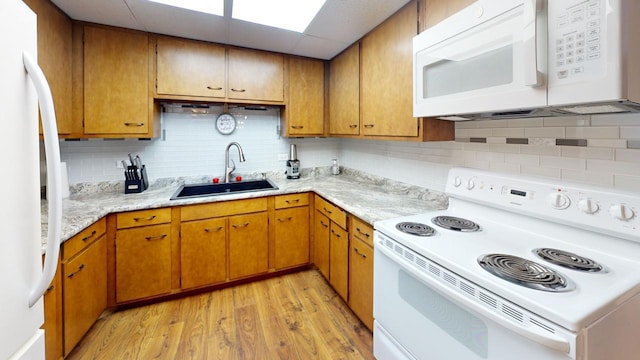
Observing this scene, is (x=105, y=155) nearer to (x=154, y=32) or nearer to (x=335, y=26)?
(x=154, y=32)

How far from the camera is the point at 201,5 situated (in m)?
1.82

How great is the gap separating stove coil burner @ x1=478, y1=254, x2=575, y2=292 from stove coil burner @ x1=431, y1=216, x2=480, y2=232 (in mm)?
304

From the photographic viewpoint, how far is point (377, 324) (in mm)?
1521

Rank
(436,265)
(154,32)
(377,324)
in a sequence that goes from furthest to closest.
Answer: (154,32)
(377,324)
(436,265)

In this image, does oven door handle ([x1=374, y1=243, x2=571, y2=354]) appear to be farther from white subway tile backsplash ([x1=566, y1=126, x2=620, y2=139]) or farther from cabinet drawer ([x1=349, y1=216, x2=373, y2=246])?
white subway tile backsplash ([x1=566, y1=126, x2=620, y2=139])

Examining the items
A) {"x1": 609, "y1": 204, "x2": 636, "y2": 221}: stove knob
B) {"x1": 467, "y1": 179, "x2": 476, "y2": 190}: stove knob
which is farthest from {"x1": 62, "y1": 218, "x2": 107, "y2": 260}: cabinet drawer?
{"x1": 609, "y1": 204, "x2": 636, "y2": 221}: stove knob

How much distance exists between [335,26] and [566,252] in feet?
6.61

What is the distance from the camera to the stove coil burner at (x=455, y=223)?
136cm

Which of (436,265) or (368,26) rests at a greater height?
(368,26)

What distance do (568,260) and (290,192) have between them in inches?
77.6

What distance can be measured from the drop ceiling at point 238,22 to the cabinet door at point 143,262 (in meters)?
1.57

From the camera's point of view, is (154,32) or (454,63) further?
(154,32)

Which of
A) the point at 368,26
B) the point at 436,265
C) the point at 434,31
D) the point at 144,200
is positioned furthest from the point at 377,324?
the point at 368,26

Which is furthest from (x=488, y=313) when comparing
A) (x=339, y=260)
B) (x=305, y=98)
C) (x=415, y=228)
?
(x=305, y=98)
